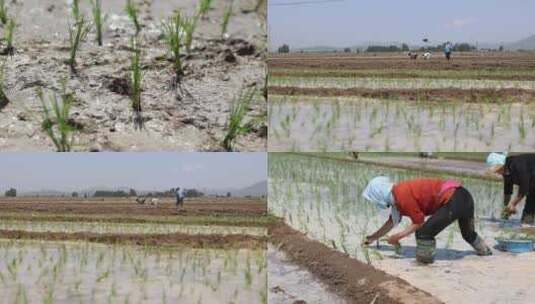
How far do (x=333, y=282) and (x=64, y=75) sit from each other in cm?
174

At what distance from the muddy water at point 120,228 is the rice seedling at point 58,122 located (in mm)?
1950

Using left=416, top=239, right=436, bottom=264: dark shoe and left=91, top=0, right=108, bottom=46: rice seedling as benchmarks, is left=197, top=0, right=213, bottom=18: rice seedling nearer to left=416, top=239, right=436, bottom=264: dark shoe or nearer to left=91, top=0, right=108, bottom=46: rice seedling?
left=91, top=0, right=108, bottom=46: rice seedling

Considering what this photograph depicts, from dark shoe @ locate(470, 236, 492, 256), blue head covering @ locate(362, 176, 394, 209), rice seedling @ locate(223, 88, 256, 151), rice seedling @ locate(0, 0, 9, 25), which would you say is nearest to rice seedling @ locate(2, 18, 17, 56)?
rice seedling @ locate(0, 0, 9, 25)

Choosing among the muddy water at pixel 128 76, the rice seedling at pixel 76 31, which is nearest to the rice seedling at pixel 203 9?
the muddy water at pixel 128 76

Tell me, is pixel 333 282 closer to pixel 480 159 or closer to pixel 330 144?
pixel 330 144

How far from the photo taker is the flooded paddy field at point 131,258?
3572mm

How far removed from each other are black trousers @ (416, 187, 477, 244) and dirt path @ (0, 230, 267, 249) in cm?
109

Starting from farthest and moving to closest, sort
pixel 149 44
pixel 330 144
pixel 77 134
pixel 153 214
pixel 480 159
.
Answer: pixel 480 159 → pixel 153 214 → pixel 330 144 → pixel 149 44 → pixel 77 134

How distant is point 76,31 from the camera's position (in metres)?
3.41

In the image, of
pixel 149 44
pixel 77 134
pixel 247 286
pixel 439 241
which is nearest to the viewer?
pixel 77 134

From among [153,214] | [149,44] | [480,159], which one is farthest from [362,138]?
[480,159]

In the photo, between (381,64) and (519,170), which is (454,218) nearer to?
(519,170)

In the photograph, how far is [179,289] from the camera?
3.66 metres

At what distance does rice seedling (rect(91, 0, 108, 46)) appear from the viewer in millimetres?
3402
